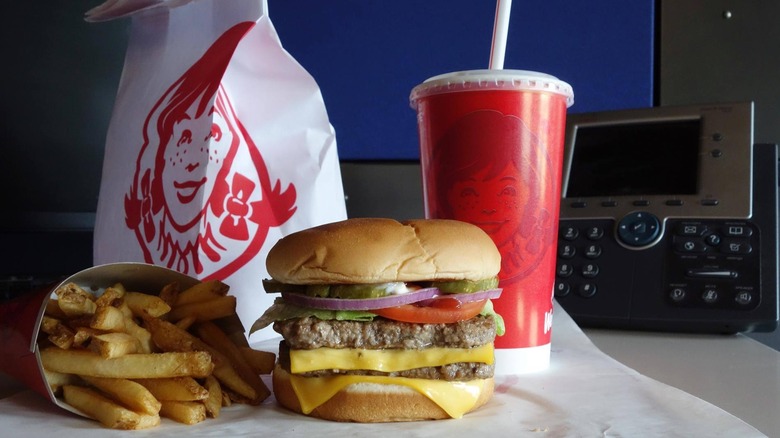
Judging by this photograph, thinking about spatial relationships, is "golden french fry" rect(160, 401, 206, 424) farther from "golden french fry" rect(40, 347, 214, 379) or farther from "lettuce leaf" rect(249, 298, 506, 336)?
"lettuce leaf" rect(249, 298, 506, 336)

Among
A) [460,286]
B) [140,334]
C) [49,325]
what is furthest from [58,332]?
[460,286]

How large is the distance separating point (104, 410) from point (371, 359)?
411 mm

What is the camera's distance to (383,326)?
1.12 meters

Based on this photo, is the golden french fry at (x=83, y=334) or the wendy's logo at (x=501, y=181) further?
the wendy's logo at (x=501, y=181)

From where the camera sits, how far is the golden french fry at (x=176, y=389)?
1064mm

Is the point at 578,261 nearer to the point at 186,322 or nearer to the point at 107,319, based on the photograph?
the point at 186,322

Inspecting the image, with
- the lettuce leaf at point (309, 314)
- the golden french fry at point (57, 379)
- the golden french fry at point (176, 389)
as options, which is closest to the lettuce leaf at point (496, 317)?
the lettuce leaf at point (309, 314)

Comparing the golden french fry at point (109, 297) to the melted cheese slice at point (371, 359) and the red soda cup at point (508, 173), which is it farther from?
the red soda cup at point (508, 173)

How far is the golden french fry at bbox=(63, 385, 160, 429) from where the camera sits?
102 centimetres

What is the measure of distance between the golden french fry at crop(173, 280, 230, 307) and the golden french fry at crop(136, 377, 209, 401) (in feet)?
0.59

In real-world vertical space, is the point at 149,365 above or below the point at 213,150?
below

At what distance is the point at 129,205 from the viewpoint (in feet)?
5.33

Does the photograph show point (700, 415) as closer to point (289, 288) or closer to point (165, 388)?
point (289, 288)

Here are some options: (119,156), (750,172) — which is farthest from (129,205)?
(750,172)
